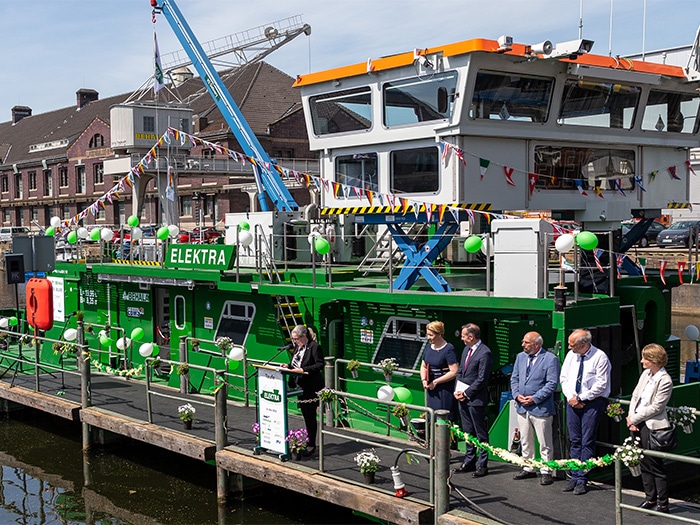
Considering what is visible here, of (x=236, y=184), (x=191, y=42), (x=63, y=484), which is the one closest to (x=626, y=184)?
(x=63, y=484)

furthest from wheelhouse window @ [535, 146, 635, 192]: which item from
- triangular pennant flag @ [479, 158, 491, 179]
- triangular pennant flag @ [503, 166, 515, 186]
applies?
triangular pennant flag @ [479, 158, 491, 179]

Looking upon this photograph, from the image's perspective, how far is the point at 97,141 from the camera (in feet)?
214

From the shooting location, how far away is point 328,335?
12.6 meters

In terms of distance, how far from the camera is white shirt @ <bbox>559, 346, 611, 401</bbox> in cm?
833

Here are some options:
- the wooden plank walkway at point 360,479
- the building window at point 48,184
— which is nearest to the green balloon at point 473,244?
the wooden plank walkway at point 360,479

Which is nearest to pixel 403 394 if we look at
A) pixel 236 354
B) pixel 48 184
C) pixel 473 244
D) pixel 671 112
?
pixel 473 244

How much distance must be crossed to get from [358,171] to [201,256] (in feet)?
10.8

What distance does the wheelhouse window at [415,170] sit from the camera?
1133 centimetres

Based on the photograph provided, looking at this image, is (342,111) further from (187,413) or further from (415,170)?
(187,413)

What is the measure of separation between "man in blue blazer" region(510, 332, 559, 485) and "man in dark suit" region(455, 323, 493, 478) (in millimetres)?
342

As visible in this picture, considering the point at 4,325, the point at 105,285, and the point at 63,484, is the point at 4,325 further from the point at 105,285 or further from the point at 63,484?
the point at 63,484

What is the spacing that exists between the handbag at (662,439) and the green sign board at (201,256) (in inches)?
297

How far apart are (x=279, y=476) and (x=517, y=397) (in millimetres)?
2907

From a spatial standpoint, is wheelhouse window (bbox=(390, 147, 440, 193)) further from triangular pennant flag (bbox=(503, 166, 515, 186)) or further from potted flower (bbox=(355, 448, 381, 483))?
potted flower (bbox=(355, 448, 381, 483))
